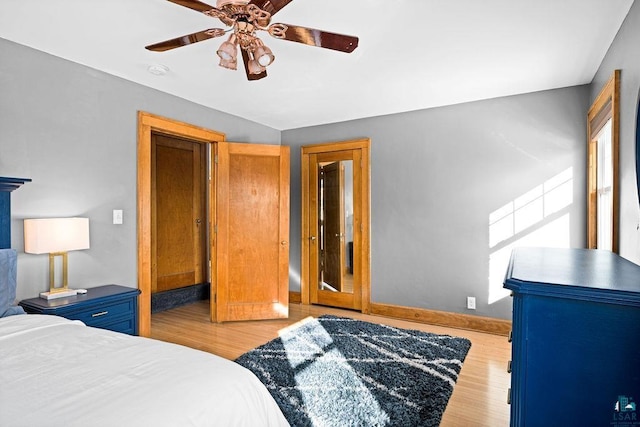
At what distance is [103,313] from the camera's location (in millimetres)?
2654

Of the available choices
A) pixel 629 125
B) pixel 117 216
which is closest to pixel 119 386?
pixel 117 216

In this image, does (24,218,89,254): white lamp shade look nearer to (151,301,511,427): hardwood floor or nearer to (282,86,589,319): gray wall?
(151,301,511,427): hardwood floor

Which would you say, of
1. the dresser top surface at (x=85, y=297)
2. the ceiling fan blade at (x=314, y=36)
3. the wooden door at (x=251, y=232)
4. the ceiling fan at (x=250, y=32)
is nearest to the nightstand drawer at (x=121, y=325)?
the dresser top surface at (x=85, y=297)

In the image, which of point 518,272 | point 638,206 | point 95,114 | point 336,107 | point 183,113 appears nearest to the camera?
point 518,272

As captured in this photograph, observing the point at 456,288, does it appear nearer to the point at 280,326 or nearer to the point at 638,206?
the point at 280,326

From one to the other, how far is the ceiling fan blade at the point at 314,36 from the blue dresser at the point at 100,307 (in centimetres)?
223

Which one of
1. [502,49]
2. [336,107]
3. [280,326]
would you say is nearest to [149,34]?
[336,107]

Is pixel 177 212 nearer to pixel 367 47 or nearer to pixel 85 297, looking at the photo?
pixel 85 297

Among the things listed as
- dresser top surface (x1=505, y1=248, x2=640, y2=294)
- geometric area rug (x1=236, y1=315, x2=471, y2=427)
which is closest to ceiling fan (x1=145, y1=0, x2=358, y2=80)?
dresser top surface (x1=505, y1=248, x2=640, y2=294)

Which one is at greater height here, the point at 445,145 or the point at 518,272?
the point at 445,145

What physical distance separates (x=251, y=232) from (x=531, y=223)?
3.00 metres

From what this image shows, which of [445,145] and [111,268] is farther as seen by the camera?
[445,145]

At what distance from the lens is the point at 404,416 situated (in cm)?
214

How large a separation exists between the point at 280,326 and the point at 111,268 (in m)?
1.77
